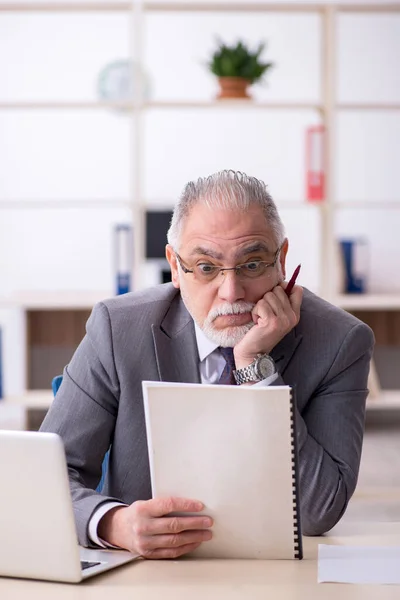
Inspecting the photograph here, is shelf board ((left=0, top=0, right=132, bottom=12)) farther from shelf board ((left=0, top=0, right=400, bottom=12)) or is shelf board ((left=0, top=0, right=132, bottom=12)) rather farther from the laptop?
the laptop

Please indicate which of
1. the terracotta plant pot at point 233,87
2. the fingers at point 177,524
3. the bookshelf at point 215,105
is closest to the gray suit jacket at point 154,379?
the fingers at point 177,524

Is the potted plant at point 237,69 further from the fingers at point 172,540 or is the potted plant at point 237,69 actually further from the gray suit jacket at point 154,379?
the fingers at point 172,540

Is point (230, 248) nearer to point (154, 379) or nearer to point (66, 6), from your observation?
point (154, 379)

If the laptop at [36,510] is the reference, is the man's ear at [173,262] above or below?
above

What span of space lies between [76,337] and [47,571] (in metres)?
4.31

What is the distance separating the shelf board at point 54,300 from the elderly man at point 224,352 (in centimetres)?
323

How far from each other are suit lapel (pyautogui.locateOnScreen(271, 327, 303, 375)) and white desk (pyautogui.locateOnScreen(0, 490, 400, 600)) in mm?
449

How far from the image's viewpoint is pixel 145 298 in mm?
1977

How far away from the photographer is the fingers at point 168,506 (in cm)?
145

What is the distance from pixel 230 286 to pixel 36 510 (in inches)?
23.5

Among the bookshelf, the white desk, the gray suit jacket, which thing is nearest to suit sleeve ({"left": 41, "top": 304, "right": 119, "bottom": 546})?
the gray suit jacket

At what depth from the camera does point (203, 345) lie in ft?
6.25

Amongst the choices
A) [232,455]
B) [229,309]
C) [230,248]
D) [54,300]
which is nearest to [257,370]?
[229,309]

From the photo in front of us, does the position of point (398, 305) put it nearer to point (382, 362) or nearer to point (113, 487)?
point (382, 362)
